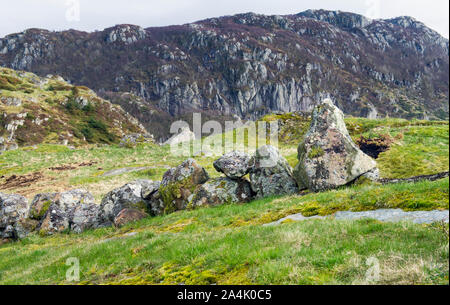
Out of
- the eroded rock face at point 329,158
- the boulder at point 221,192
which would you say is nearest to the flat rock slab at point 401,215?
the eroded rock face at point 329,158

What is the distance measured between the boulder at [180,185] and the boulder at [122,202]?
1753 mm

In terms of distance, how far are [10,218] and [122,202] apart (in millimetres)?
8701

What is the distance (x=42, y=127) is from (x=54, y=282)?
13230 cm

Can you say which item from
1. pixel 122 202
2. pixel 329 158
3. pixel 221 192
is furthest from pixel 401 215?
pixel 122 202

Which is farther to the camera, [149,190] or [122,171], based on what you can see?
[122,171]

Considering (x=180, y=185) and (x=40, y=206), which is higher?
(x=180, y=185)

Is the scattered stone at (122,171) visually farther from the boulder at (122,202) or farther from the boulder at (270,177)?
the boulder at (270,177)

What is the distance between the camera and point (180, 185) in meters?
20.9

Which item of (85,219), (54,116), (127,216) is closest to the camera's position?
(127,216)

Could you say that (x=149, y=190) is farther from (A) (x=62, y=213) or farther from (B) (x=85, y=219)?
(A) (x=62, y=213)

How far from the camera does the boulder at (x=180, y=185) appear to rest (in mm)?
20469

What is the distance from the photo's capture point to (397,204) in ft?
33.7
